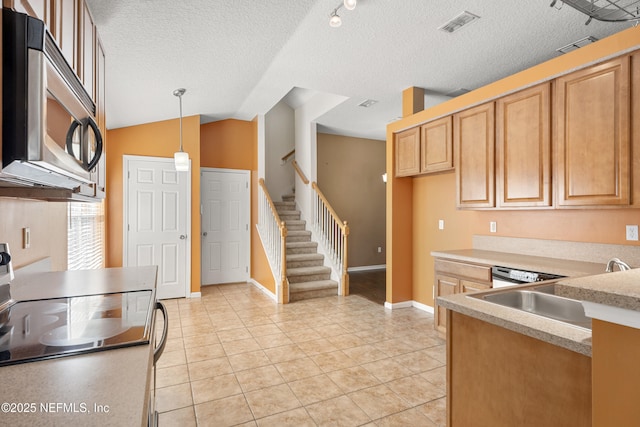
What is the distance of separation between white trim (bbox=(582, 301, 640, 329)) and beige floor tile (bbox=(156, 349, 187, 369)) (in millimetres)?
3104

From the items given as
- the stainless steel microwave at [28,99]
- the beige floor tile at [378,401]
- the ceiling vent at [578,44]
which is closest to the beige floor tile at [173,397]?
the beige floor tile at [378,401]

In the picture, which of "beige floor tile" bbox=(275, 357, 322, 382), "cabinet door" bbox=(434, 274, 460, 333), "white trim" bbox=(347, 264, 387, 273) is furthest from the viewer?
"white trim" bbox=(347, 264, 387, 273)

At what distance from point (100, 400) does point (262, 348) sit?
108 inches

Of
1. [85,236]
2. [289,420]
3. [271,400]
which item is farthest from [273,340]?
[85,236]

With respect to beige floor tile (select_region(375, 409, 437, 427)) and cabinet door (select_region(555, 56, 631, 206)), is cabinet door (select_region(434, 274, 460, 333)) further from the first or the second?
beige floor tile (select_region(375, 409, 437, 427))

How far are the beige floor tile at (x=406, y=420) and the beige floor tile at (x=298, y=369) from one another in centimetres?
78

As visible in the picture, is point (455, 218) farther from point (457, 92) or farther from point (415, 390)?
point (415, 390)

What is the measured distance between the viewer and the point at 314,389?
253cm

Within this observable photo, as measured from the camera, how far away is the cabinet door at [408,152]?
4.14 metres

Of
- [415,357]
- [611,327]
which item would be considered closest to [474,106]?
[415,357]

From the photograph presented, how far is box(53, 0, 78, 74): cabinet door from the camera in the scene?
130cm

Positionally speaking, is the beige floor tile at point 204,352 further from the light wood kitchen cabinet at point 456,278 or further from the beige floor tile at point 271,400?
the light wood kitchen cabinet at point 456,278

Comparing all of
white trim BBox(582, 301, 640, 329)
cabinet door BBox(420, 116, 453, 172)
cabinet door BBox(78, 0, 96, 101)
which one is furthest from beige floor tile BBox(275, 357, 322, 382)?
cabinet door BBox(420, 116, 453, 172)

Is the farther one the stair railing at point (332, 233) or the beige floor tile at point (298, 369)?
the stair railing at point (332, 233)
